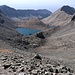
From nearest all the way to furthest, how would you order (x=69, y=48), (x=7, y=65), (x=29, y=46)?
1. (x=7, y=65)
2. (x=69, y=48)
3. (x=29, y=46)

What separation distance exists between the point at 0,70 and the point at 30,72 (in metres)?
3.41

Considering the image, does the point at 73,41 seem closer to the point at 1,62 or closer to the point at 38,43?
the point at 38,43

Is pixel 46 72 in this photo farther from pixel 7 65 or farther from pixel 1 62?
pixel 1 62

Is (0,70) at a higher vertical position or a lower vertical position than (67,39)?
lower

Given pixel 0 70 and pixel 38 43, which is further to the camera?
pixel 38 43

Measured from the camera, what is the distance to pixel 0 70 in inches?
901

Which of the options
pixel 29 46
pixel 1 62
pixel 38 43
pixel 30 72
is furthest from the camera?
pixel 38 43

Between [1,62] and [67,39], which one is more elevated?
[67,39]

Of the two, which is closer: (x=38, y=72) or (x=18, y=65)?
(x=38, y=72)

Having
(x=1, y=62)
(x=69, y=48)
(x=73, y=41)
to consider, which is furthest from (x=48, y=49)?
(x=1, y=62)

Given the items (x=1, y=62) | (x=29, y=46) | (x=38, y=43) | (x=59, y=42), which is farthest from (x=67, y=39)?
(x=1, y=62)

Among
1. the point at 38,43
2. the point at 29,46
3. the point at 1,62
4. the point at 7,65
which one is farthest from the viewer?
the point at 38,43

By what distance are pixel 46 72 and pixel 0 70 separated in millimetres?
5032

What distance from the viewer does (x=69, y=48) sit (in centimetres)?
8638
